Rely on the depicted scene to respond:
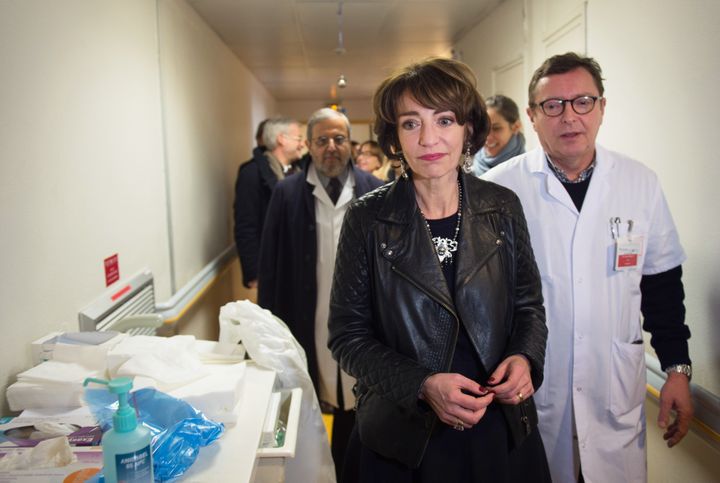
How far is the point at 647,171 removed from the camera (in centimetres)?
157

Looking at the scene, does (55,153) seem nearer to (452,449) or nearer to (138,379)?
(138,379)

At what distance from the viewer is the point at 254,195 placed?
12.3ft

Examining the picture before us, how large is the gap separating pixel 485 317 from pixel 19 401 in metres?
1.09

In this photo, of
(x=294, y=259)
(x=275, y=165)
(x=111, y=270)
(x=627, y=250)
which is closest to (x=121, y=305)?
(x=111, y=270)

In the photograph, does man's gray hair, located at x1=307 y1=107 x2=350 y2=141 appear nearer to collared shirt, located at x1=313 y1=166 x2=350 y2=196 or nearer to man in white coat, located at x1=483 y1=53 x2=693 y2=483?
collared shirt, located at x1=313 y1=166 x2=350 y2=196

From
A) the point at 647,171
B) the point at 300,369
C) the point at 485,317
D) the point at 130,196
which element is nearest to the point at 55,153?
the point at 130,196

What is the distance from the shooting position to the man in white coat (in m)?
1.51

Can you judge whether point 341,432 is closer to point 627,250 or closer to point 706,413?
point 706,413

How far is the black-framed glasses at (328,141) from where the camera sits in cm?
265

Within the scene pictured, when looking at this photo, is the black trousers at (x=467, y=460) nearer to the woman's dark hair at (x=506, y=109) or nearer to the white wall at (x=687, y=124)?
the white wall at (x=687, y=124)

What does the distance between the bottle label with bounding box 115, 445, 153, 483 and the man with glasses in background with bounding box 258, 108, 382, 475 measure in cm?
161

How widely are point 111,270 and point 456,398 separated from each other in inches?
59.4

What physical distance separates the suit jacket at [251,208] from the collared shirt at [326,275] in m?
1.17

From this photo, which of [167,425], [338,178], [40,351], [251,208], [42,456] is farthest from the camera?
[251,208]
